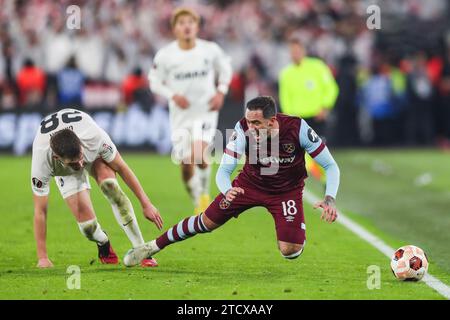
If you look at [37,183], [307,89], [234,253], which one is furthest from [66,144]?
[307,89]

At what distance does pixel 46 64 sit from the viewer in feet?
89.6

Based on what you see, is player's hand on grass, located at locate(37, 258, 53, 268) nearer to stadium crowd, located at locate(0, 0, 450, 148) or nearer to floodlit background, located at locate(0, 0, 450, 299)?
floodlit background, located at locate(0, 0, 450, 299)

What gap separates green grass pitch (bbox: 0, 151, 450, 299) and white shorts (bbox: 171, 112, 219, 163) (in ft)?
2.84

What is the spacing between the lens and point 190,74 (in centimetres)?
1507

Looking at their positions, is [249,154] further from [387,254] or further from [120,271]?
[387,254]

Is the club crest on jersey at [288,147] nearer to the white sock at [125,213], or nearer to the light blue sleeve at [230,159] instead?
the light blue sleeve at [230,159]

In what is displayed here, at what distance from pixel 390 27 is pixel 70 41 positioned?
33.4 feet

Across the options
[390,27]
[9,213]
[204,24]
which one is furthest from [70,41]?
[9,213]

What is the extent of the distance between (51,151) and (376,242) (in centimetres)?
423

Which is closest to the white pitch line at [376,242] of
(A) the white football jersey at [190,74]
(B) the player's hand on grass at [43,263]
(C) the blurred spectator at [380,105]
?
(A) the white football jersey at [190,74]

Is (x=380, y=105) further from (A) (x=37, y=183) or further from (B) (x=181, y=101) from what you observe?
(A) (x=37, y=183)

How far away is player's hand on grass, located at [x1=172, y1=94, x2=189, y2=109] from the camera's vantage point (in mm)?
14516

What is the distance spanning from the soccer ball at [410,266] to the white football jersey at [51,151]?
270 cm

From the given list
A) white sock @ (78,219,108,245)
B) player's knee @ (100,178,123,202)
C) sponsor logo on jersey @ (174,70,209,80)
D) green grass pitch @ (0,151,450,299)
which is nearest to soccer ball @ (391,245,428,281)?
green grass pitch @ (0,151,450,299)
